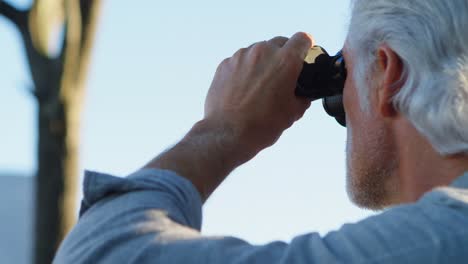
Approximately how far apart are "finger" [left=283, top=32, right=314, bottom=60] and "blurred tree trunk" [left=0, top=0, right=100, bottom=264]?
2648 mm

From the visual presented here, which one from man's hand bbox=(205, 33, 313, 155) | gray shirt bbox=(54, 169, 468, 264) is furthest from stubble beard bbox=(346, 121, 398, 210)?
gray shirt bbox=(54, 169, 468, 264)

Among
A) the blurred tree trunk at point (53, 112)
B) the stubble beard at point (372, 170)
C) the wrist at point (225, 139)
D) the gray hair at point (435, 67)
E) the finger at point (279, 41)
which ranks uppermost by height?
the gray hair at point (435, 67)

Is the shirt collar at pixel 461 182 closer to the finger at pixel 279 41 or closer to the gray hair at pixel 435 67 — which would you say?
the gray hair at pixel 435 67

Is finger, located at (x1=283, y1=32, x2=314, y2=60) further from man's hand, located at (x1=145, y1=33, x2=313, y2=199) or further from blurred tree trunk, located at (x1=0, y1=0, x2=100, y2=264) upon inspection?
blurred tree trunk, located at (x1=0, y1=0, x2=100, y2=264)

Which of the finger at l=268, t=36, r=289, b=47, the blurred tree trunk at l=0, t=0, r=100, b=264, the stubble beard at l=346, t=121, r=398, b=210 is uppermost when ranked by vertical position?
the finger at l=268, t=36, r=289, b=47

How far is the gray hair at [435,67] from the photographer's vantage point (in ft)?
6.17

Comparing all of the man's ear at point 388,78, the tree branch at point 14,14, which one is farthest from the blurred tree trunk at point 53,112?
the man's ear at point 388,78

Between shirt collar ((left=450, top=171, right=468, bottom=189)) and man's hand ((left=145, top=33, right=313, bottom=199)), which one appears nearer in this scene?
shirt collar ((left=450, top=171, right=468, bottom=189))

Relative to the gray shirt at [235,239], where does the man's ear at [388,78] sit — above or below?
above

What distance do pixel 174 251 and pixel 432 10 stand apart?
527 mm

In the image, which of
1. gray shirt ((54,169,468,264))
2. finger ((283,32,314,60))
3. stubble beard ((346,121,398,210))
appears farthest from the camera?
finger ((283,32,314,60))

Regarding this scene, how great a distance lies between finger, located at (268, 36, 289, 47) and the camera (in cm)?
214

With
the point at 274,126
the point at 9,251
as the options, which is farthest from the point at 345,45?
the point at 9,251

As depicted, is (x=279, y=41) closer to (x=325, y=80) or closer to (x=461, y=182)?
(x=325, y=80)
